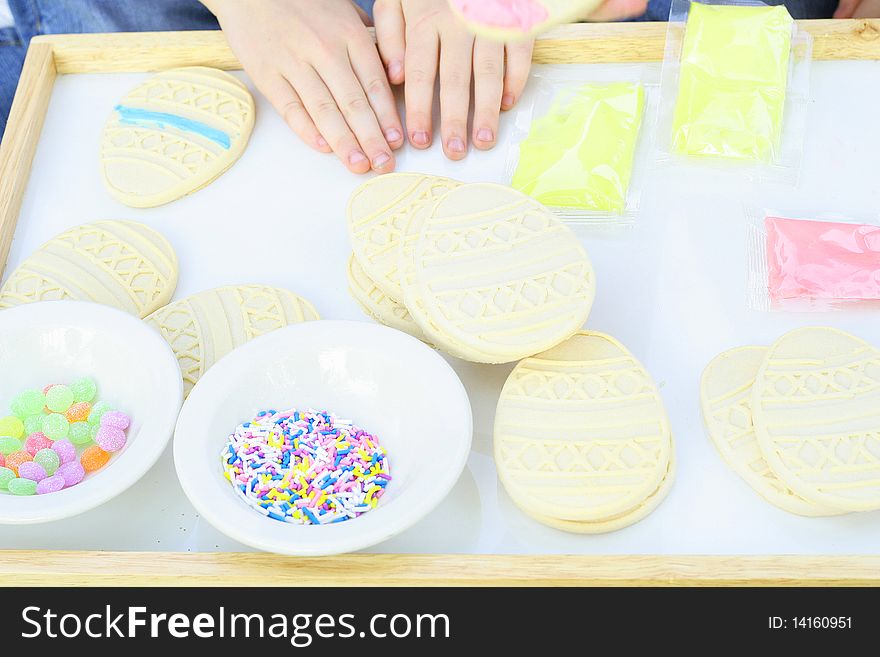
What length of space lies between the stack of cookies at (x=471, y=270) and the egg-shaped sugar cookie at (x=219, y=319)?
0.07 metres

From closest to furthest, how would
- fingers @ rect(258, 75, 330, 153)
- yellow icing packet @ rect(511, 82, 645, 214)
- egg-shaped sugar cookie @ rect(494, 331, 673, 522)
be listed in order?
egg-shaped sugar cookie @ rect(494, 331, 673, 522), yellow icing packet @ rect(511, 82, 645, 214), fingers @ rect(258, 75, 330, 153)

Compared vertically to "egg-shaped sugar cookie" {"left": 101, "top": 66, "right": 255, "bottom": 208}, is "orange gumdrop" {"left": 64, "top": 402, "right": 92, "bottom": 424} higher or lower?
lower

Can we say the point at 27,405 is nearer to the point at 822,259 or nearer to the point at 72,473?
the point at 72,473

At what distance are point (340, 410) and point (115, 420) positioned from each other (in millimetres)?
192

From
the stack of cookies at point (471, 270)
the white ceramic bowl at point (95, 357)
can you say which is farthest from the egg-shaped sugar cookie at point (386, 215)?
the white ceramic bowl at point (95, 357)


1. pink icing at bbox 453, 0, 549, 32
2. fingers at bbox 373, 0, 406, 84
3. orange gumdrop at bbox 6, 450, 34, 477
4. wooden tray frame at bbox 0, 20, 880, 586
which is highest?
pink icing at bbox 453, 0, 549, 32

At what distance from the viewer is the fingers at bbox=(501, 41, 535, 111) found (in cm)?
112

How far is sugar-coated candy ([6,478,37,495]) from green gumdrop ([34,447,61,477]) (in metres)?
0.02

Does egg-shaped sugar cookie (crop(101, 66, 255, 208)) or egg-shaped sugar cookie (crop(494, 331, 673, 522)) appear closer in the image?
egg-shaped sugar cookie (crop(494, 331, 673, 522))

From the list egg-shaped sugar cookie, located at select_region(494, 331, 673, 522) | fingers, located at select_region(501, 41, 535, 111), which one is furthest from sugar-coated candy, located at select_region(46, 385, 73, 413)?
fingers, located at select_region(501, 41, 535, 111)

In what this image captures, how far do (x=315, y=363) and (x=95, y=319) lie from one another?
205 mm

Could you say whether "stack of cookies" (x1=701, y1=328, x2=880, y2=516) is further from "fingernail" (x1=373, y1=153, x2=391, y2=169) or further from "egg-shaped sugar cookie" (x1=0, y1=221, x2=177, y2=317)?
"egg-shaped sugar cookie" (x1=0, y1=221, x2=177, y2=317)

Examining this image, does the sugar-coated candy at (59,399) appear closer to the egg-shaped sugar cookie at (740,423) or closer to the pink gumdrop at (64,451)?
the pink gumdrop at (64,451)

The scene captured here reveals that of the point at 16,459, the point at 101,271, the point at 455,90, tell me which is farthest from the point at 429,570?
the point at 455,90
